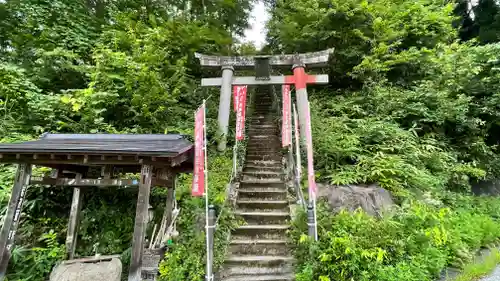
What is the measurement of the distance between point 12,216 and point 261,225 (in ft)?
16.1

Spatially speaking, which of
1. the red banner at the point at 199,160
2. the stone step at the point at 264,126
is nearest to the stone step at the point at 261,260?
the red banner at the point at 199,160

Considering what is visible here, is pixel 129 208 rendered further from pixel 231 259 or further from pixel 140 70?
pixel 140 70

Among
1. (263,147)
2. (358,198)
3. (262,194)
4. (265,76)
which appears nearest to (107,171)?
(262,194)

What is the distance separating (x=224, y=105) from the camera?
10.0 metres

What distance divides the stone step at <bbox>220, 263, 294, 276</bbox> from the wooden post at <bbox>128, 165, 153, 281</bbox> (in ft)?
5.15

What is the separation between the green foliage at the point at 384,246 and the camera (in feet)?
15.5

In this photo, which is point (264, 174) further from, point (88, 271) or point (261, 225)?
point (88, 271)

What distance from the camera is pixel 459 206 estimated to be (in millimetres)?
8508

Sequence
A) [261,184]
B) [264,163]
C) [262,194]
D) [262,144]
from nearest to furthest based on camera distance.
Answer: [262,194]
[261,184]
[264,163]
[262,144]

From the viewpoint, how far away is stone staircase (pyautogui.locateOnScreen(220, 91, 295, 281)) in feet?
18.2

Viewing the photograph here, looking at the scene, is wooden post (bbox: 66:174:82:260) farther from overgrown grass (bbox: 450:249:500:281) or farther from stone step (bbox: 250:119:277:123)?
stone step (bbox: 250:119:277:123)

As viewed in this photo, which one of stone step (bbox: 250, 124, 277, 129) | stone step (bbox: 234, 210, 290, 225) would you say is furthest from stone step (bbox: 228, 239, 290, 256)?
stone step (bbox: 250, 124, 277, 129)

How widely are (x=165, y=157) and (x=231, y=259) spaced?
2.50 metres

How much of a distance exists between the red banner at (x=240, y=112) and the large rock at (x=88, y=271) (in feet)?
16.7
